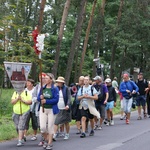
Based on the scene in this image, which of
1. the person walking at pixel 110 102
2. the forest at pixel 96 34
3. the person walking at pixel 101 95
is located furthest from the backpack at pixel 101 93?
the forest at pixel 96 34

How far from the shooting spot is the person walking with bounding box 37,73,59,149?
10.1 m

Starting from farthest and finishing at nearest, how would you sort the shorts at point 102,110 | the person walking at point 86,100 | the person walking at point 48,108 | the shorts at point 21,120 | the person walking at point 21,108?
1. the shorts at point 102,110
2. the person walking at point 86,100
3. the person walking at point 21,108
4. the shorts at point 21,120
5. the person walking at point 48,108

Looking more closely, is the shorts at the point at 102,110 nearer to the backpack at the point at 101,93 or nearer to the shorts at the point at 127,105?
the backpack at the point at 101,93

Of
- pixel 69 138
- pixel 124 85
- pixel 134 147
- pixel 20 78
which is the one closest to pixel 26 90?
pixel 20 78

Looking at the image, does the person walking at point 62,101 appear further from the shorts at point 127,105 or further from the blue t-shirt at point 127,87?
the blue t-shirt at point 127,87

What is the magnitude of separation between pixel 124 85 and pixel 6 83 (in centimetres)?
3565

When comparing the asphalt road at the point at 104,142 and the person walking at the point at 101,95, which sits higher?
the person walking at the point at 101,95

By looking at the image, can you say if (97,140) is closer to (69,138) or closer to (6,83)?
(69,138)

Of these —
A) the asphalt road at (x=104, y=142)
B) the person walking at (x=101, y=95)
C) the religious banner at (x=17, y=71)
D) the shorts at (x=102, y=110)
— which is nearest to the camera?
the asphalt road at (x=104, y=142)

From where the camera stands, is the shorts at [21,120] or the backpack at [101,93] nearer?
the shorts at [21,120]

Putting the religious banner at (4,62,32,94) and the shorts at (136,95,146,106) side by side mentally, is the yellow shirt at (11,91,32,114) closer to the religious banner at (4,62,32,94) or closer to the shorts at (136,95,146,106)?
the religious banner at (4,62,32,94)

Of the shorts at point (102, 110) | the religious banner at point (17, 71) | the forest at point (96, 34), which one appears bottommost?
the shorts at point (102, 110)

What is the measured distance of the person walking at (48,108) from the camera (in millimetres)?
10148

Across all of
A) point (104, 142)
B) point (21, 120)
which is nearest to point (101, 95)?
point (104, 142)
